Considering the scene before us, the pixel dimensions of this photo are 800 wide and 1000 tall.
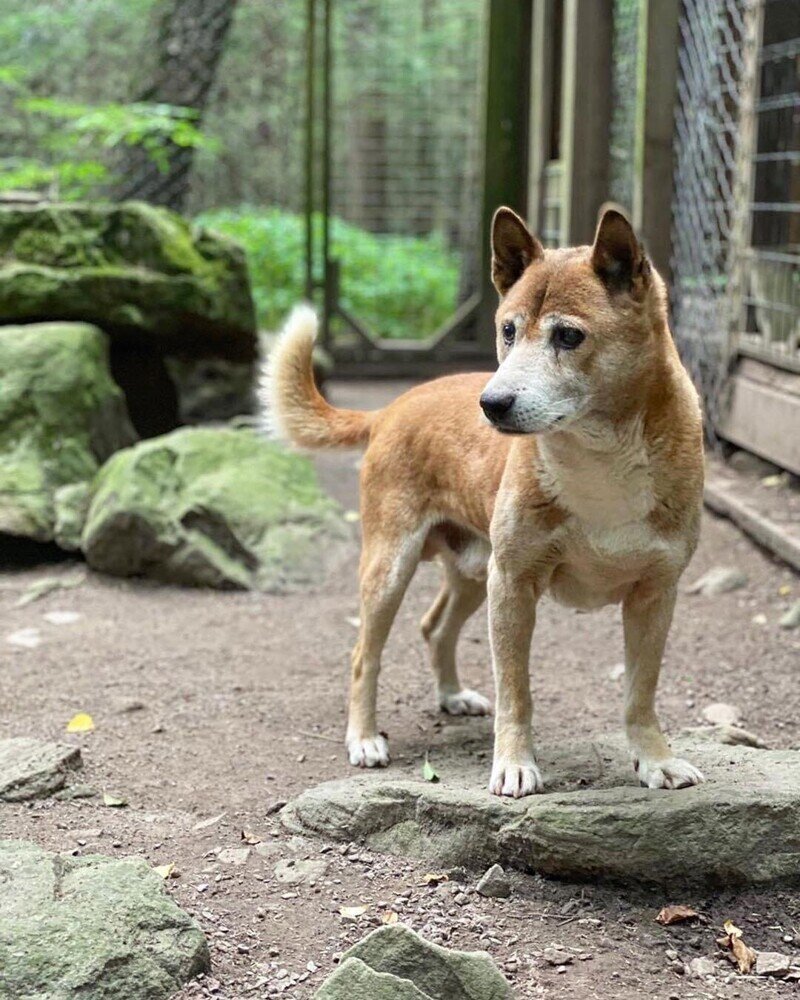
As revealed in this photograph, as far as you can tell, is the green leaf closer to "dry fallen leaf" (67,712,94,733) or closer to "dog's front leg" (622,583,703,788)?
"dog's front leg" (622,583,703,788)

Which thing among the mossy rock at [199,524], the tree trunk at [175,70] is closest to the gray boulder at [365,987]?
the mossy rock at [199,524]

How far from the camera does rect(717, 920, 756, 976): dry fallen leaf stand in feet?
8.48

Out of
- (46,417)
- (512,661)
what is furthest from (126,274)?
(512,661)

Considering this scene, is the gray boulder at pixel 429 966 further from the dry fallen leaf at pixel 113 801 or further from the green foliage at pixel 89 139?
the green foliage at pixel 89 139

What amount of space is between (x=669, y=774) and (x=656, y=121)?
4.70m

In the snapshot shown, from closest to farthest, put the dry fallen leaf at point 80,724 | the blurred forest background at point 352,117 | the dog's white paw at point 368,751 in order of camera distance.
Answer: the dog's white paw at point 368,751
the dry fallen leaf at point 80,724
the blurred forest background at point 352,117

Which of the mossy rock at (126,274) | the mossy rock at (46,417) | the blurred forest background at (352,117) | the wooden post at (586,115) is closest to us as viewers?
the mossy rock at (46,417)

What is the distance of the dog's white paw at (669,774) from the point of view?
305 cm

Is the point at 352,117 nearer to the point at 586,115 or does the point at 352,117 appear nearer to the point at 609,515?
the point at 586,115

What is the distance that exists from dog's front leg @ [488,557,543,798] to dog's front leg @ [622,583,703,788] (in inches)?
10.0

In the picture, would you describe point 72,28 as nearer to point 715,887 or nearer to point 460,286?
point 460,286

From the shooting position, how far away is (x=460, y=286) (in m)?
11.1

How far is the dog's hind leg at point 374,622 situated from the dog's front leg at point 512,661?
17.8 inches

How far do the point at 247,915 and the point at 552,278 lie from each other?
1.55 m
